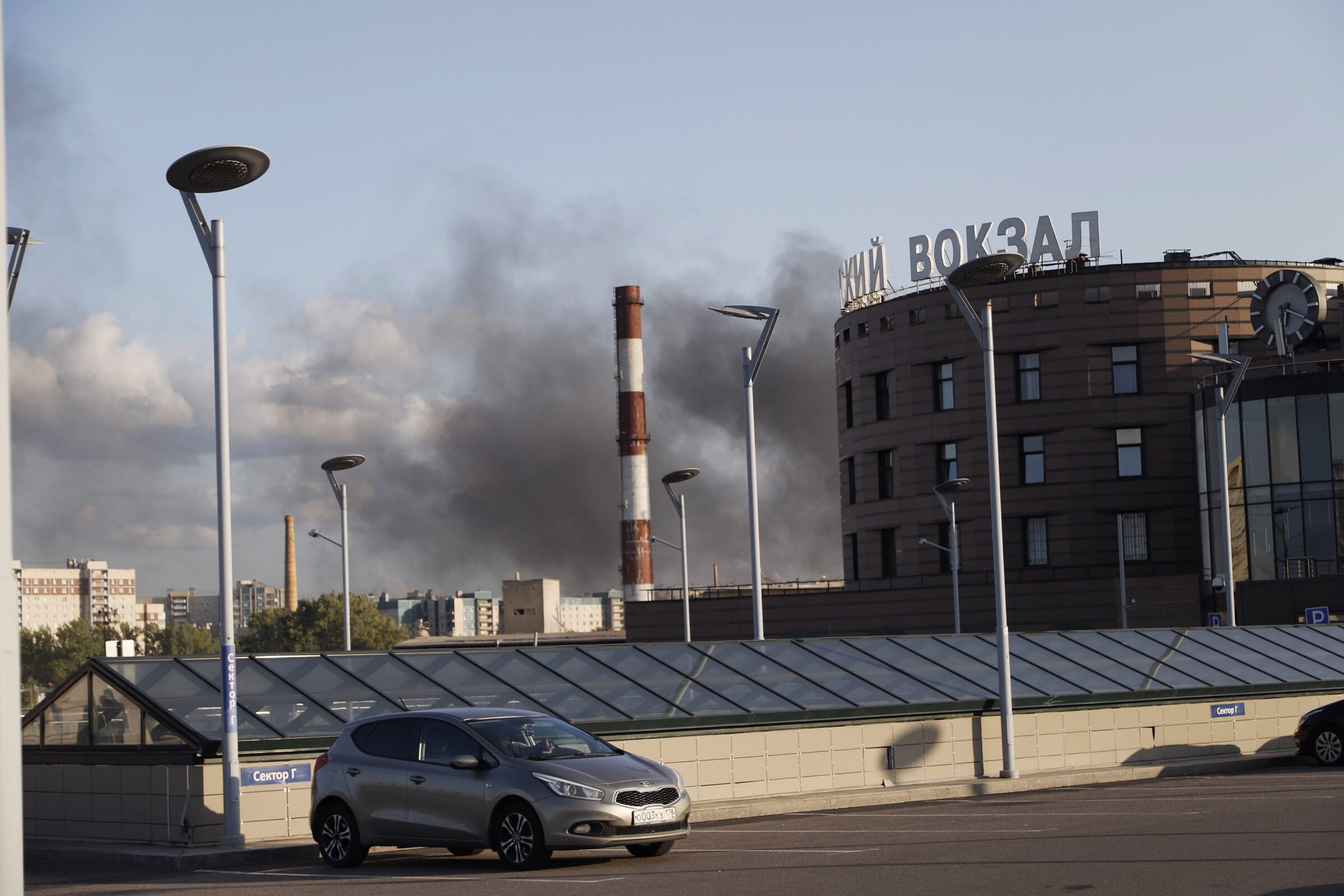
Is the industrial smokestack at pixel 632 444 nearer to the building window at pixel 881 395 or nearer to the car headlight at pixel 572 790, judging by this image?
the building window at pixel 881 395

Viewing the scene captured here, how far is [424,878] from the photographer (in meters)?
13.6

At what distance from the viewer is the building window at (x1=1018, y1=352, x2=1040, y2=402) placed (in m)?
65.7

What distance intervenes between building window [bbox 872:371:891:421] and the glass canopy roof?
39872 millimetres

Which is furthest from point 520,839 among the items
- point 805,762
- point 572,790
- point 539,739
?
point 805,762

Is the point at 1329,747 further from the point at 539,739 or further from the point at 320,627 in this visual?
the point at 320,627

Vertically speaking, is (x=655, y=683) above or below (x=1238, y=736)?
above

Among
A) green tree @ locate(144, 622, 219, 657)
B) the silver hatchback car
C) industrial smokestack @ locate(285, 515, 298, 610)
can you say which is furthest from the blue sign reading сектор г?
green tree @ locate(144, 622, 219, 657)

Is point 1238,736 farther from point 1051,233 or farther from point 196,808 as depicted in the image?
point 1051,233

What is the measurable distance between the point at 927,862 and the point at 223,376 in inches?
378

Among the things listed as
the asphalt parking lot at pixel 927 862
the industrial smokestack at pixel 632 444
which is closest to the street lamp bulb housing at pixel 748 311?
the asphalt parking lot at pixel 927 862

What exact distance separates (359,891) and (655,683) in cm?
930

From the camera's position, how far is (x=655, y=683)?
2159 centimetres

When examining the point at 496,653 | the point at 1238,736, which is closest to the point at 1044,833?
A: the point at 496,653

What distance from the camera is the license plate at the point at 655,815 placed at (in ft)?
45.3
